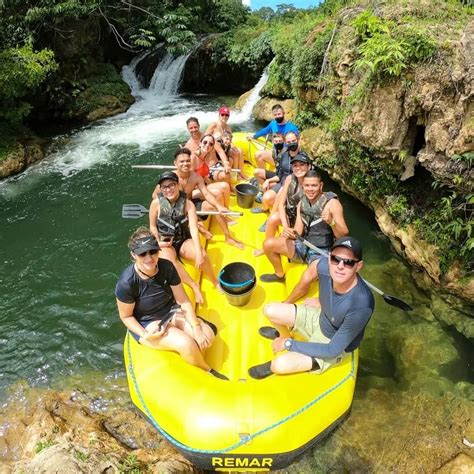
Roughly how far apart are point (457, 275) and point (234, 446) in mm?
3386

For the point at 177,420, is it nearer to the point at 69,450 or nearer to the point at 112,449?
the point at 112,449

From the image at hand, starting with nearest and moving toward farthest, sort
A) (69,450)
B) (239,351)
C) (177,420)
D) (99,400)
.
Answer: (69,450) → (177,420) → (239,351) → (99,400)

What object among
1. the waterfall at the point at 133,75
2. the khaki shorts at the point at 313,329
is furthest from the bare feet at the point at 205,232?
the waterfall at the point at 133,75

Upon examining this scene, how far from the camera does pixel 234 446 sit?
2869 mm

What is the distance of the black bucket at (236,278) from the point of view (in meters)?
3.89

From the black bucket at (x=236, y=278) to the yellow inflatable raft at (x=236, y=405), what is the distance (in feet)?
1.92

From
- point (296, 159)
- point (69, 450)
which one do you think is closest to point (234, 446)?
point (69, 450)

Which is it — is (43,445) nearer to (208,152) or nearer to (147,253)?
(147,253)

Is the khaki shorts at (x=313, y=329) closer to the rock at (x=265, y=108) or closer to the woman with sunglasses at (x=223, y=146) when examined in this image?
the woman with sunglasses at (x=223, y=146)

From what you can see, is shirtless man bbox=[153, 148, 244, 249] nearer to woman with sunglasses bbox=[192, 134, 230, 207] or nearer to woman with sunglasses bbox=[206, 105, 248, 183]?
woman with sunglasses bbox=[192, 134, 230, 207]

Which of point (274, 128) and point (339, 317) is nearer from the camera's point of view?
point (339, 317)

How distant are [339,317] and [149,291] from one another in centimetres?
156

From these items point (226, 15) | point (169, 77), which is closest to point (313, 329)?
point (169, 77)

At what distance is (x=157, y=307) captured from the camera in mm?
3320
